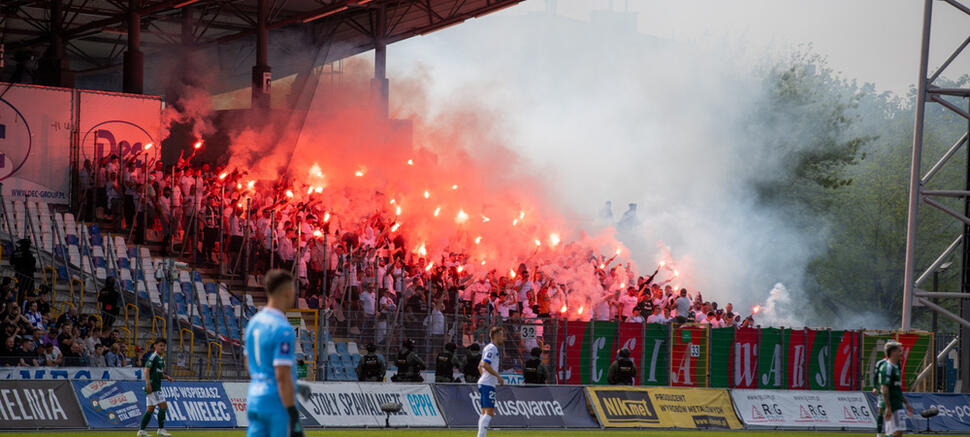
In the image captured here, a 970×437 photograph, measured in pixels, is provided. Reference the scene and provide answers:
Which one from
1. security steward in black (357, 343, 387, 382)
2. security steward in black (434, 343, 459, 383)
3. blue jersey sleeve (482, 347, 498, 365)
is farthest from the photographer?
security steward in black (434, 343, 459, 383)

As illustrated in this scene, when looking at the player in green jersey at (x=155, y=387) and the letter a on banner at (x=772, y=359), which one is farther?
the letter a on banner at (x=772, y=359)

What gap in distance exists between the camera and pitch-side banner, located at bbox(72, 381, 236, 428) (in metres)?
20.1

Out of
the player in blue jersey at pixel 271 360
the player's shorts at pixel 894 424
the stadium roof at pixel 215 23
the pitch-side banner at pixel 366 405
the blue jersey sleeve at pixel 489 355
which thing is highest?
the stadium roof at pixel 215 23

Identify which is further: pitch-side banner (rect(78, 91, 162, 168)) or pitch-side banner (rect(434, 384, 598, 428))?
pitch-side banner (rect(78, 91, 162, 168))

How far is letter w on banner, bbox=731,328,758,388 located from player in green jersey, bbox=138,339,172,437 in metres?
12.9

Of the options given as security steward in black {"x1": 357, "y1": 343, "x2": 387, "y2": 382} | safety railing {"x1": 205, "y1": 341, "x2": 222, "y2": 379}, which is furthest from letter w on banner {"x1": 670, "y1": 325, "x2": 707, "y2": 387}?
safety railing {"x1": 205, "y1": 341, "x2": 222, "y2": 379}

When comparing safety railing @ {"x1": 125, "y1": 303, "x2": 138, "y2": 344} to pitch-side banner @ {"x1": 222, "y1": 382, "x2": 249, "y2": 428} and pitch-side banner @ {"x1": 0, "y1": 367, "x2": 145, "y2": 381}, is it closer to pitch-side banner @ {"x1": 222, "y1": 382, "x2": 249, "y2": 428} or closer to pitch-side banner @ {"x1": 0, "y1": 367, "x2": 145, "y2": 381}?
pitch-side banner @ {"x1": 0, "y1": 367, "x2": 145, "y2": 381}

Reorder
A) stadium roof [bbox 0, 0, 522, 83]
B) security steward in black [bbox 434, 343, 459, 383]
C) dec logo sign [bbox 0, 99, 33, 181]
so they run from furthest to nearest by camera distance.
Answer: stadium roof [bbox 0, 0, 522, 83], dec logo sign [bbox 0, 99, 33, 181], security steward in black [bbox 434, 343, 459, 383]

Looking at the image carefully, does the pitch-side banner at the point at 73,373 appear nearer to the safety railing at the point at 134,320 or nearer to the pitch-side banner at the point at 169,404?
Result: the pitch-side banner at the point at 169,404

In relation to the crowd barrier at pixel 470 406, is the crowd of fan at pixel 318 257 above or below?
above

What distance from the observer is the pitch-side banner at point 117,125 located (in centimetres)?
3375

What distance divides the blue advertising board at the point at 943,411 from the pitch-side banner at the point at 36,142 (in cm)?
2279

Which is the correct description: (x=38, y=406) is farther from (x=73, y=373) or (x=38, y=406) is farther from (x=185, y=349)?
(x=185, y=349)

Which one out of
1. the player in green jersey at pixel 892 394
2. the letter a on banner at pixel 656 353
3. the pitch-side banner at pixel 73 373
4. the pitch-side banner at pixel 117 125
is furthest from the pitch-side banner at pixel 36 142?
the player in green jersey at pixel 892 394
